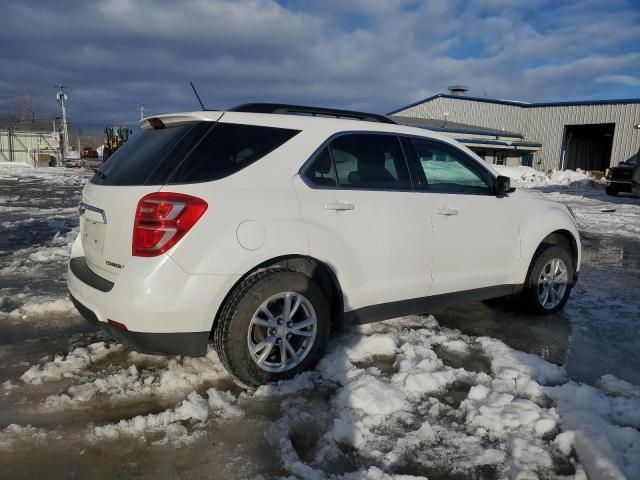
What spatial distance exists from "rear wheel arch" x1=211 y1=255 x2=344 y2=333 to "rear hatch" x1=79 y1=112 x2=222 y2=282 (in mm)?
662

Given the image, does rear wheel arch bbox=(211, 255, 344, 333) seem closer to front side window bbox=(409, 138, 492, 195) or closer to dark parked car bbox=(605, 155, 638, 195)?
front side window bbox=(409, 138, 492, 195)

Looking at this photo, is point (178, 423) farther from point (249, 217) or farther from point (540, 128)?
point (540, 128)

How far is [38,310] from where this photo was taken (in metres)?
4.70

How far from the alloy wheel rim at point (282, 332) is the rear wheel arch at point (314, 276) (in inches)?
7.3

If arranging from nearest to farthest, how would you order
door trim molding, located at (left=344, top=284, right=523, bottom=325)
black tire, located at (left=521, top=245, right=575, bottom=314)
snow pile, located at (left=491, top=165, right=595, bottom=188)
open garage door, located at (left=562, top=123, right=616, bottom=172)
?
door trim molding, located at (left=344, top=284, right=523, bottom=325), black tire, located at (left=521, top=245, right=575, bottom=314), snow pile, located at (left=491, top=165, right=595, bottom=188), open garage door, located at (left=562, top=123, right=616, bottom=172)

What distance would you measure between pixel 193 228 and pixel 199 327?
601 mm

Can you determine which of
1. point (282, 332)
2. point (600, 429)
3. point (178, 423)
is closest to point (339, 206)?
point (282, 332)

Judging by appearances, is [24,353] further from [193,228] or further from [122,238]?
[193,228]

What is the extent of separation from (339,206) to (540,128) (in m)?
42.4

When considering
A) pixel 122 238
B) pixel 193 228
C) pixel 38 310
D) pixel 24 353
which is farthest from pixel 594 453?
pixel 38 310

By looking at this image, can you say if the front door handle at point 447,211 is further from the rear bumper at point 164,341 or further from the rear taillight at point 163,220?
the rear bumper at point 164,341

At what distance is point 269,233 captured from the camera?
3107 millimetres

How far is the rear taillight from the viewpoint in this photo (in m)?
2.86

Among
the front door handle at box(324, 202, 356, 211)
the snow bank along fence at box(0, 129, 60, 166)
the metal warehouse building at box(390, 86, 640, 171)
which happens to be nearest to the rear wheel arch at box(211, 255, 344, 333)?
the front door handle at box(324, 202, 356, 211)
